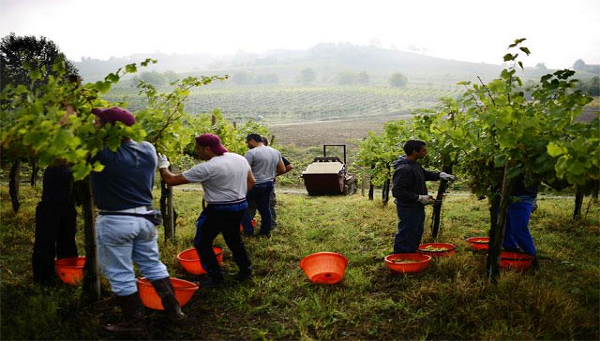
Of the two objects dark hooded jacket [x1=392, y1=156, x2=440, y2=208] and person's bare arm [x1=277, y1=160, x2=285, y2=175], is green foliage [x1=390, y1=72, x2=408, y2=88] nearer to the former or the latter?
person's bare arm [x1=277, y1=160, x2=285, y2=175]

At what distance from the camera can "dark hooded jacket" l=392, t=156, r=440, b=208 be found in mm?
5055

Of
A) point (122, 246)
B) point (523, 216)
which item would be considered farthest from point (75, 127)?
point (523, 216)

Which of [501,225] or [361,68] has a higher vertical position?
[361,68]

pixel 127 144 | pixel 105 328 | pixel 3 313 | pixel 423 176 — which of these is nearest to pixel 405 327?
pixel 423 176

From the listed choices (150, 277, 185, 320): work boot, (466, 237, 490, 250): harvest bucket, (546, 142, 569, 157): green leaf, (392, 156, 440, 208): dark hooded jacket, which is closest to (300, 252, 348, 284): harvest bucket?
(392, 156, 440, 208): dark hooded jacket

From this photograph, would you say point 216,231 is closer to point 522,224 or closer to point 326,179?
point 522,224

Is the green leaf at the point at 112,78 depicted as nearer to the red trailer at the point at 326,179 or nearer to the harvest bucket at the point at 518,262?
the harvest bucket at the point at 518,262

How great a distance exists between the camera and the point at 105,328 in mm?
3441

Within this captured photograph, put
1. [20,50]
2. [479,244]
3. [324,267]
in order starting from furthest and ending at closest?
1. [20,50]
2. [479,244]
3. [324,267]

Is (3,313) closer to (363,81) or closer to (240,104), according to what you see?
(240,104)

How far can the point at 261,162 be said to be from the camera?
6.63 metres

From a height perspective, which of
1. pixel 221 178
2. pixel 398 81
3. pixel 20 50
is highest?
pixel 398 81

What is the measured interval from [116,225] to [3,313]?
1.72 meters

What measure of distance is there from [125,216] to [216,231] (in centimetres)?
127
